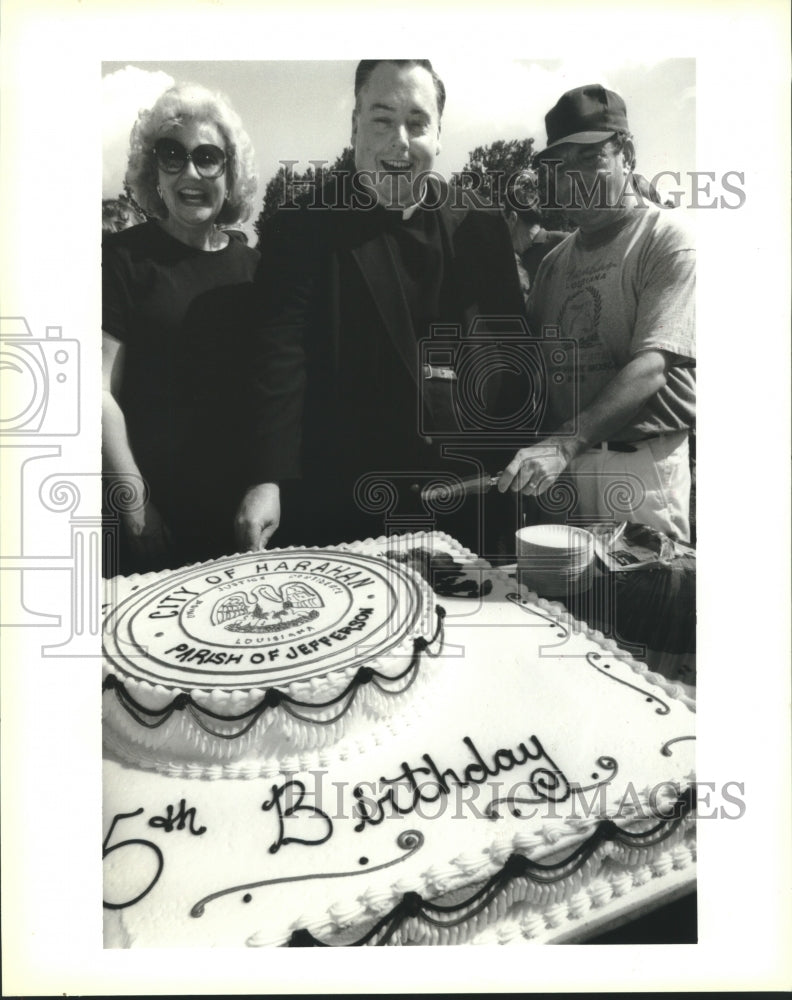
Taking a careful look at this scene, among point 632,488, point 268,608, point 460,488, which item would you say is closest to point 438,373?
point 460,488

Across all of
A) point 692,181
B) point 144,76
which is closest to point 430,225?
point 692,181

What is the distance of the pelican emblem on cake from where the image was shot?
1.96m

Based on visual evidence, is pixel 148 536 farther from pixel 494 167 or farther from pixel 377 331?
pixel 494 167

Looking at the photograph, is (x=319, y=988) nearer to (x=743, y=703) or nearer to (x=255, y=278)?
(x=743, y=703)

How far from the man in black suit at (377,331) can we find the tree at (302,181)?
0.02m

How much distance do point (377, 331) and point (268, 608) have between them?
93 centimetres

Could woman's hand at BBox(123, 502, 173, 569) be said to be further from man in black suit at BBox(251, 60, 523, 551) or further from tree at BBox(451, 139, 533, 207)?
tree at BBox(451, 139, 533, 207)

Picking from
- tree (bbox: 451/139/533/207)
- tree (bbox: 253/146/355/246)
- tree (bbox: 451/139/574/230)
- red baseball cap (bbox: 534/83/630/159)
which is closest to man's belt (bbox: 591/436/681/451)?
tree (bbox: 451/139/574/230)

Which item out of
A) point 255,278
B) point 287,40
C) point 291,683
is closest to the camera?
point 291,683

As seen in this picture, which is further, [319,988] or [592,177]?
[592,177]

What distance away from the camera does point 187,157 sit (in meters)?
2.05

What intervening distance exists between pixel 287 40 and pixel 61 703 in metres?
2.05

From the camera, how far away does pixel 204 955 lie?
72.0 inches

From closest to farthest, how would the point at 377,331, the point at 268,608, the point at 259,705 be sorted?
the point at 259,705 → the point at 268,608 → the point at 377,331
